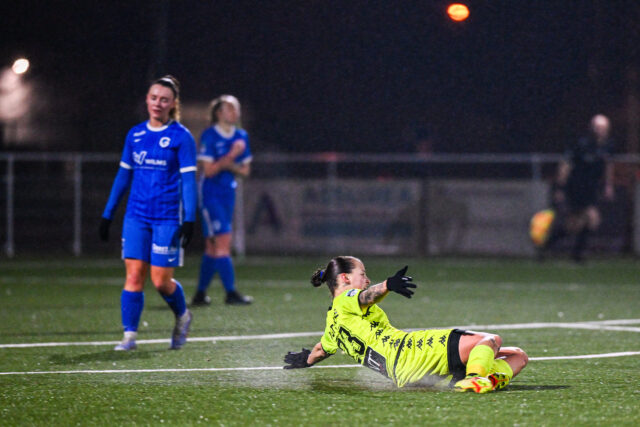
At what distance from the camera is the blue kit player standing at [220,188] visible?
38.7ft

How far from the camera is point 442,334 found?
19.2 feet

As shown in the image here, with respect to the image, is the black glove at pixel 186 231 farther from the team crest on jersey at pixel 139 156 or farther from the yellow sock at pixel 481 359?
the yellow sock at pixel 481 359

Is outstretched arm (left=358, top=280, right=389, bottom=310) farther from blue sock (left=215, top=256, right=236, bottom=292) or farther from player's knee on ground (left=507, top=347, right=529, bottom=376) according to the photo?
blue sock (left=215, top=256, right=236, bottom=292)

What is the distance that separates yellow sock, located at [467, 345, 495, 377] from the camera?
5.73m

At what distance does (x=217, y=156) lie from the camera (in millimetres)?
11945

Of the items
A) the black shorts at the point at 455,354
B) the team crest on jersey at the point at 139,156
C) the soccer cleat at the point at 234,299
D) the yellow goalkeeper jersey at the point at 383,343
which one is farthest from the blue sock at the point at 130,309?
the soccer cleat at the point at 234,299

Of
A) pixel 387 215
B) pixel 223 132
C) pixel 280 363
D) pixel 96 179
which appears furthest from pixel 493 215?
pixel 280 363

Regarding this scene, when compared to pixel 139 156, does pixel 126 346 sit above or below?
below

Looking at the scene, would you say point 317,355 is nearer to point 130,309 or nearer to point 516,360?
point 516,360

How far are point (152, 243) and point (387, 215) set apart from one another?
1495 centimetres

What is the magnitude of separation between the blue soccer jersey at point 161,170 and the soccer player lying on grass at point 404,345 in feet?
7.12

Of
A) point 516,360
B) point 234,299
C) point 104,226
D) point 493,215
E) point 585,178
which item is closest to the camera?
point 516,360

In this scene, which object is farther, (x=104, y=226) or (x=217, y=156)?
(x=217, y=156)

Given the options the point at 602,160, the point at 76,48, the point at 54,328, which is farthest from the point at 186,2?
the point at 54,328
